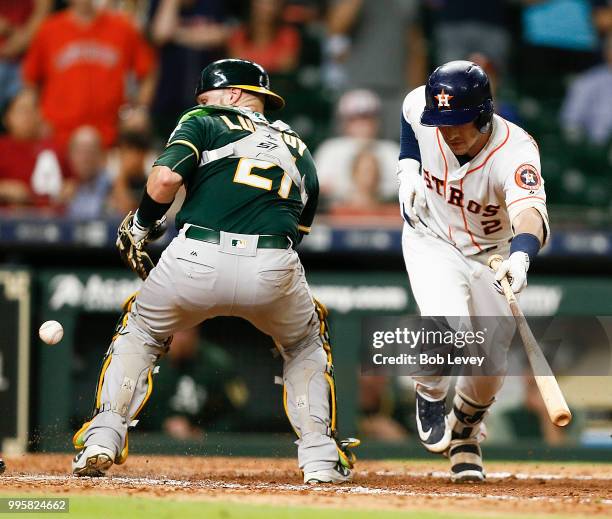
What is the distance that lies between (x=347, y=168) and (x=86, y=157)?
196cm

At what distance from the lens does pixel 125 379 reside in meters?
5.27

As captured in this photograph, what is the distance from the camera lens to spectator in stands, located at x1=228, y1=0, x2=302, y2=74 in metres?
10.2

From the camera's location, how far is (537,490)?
5.31 meters

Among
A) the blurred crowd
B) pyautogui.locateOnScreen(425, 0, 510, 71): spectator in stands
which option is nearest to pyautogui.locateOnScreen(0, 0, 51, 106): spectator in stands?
the blurred crowd

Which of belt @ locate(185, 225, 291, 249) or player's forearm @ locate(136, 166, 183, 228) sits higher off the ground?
player's forearm @ locate(136, 166, 183, 228)

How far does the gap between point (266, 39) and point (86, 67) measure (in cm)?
165

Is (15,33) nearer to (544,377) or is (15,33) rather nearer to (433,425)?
(433,425)

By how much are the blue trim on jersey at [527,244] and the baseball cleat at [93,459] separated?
191 cm

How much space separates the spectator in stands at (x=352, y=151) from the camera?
8.93 m

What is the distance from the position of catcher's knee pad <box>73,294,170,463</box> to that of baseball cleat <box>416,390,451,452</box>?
1248mm

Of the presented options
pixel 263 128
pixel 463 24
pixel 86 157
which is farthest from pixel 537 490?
pixel 463 24

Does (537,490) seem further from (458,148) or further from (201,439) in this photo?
(201,439)

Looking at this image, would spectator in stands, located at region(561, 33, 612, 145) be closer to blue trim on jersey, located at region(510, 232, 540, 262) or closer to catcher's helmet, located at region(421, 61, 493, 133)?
catcher's helmet, located at region(421, 61, 493, 133)

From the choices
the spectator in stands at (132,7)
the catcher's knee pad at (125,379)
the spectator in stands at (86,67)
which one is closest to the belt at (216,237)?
the catcher's knee pad at (125,379)
